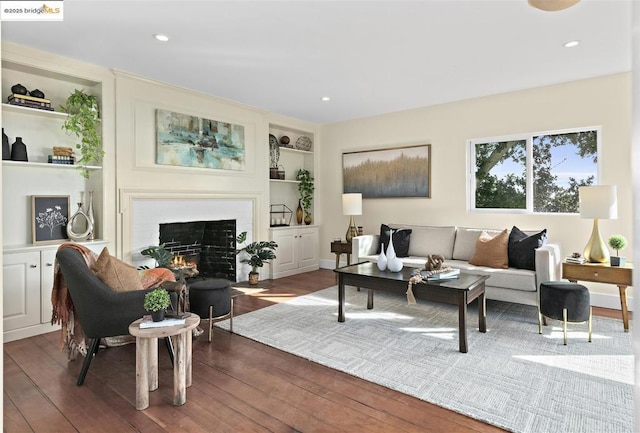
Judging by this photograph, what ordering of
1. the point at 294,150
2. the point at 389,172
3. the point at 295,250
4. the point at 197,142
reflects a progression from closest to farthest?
the point at 197,142 < the point at 389,172 < the point at 295,250 < the point at 294,150

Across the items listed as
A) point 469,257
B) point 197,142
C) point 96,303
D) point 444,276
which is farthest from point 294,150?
point 96,303

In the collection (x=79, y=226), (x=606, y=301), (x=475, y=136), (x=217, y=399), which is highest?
(x=475, y=136)

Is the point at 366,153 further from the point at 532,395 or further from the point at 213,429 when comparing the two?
the point at 213,429

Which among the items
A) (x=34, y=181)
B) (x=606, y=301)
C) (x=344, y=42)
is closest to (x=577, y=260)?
(x=606, y=301)

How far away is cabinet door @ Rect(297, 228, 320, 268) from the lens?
6552 millimetres

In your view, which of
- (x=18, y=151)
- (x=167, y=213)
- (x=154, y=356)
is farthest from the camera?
(x=167, y=213)

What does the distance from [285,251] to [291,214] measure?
861 millimetres

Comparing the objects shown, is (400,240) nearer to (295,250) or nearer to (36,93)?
(295,250)

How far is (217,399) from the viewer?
249 cm

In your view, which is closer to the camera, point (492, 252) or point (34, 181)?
point (34, 181)

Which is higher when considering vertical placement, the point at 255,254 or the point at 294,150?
the point at 294,150

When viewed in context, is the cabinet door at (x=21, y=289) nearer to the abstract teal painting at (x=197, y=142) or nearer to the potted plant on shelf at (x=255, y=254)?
the abstract teal painting at (x=197, y=142)

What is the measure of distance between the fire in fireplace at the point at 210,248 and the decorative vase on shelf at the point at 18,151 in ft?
6.56

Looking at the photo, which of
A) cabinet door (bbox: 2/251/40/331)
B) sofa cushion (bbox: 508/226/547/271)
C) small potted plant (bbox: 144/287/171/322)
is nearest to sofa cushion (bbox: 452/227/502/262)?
sofa cushion (bbox: 508/226/547/271)
